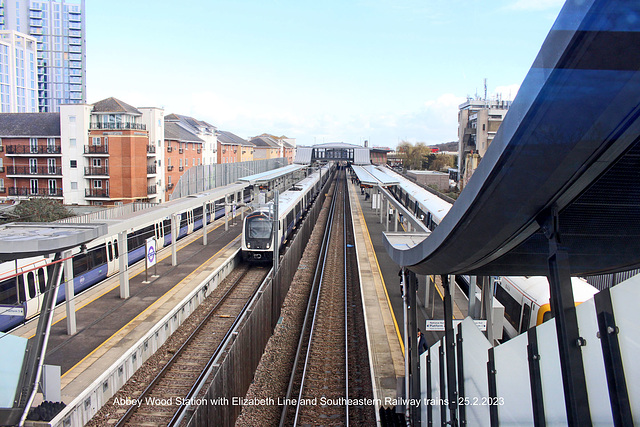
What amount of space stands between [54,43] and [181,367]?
250 feet

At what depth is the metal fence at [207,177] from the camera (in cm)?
2094

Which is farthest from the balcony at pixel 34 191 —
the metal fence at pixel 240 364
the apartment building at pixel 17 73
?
the apartment building at pixel 17 73

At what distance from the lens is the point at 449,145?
311ft

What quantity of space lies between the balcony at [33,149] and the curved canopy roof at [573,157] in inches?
1242

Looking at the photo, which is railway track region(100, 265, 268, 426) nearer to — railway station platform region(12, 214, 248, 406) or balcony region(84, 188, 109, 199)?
railway station platform region(12, 214, 248, 406)

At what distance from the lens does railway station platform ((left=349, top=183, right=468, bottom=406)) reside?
8797mm

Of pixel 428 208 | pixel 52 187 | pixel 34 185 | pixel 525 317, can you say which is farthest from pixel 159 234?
pixel 34 185

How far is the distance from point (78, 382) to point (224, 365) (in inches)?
113

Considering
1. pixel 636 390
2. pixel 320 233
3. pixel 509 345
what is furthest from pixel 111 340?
pixel 320 233

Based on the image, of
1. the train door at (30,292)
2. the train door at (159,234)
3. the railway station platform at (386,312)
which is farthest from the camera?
the train door at (159,234)

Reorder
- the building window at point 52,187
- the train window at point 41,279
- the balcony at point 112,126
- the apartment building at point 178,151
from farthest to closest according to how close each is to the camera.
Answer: the apartment building at point 178,151
the building window at point 52,187
the balcony at point 112,126
the train window at point 41,279

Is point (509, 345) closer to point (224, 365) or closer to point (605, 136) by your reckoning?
point (605, 136)

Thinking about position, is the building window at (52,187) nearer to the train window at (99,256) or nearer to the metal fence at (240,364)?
the train window at (99,256)

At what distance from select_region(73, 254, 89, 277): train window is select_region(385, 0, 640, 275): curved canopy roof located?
11079 mm
